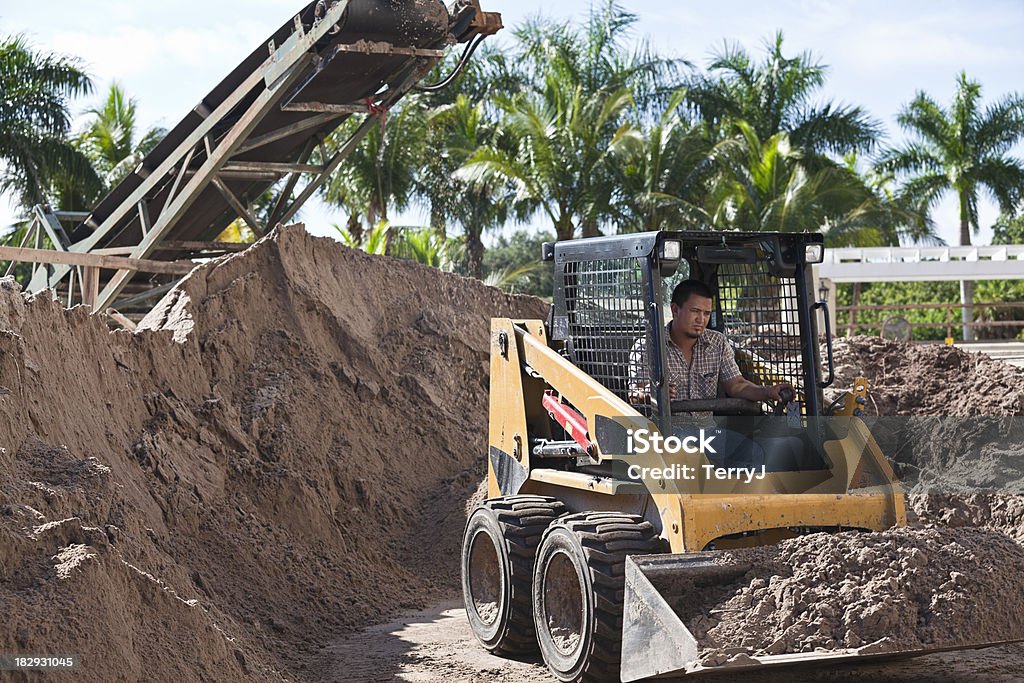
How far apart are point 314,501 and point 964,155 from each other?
3080 cm

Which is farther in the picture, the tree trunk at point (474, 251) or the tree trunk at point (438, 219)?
the tree trunk at point (438, 219)

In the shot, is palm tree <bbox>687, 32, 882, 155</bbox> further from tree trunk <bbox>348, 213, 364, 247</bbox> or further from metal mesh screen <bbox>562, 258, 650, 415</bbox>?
metal mesh screen <bbox>562, 258, 650, 415</bbox>

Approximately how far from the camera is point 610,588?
18.5ft

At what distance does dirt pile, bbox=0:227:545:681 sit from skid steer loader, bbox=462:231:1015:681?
5.32 feet

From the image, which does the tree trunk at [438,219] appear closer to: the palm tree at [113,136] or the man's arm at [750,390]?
the palm tree at [113,136]

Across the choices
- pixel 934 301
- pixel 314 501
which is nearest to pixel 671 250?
pixel 314 501

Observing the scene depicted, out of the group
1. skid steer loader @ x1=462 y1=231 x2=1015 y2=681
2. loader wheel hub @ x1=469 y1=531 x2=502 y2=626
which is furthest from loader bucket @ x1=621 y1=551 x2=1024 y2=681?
loader wheel hub @ x1=469 y1=531 x2=502 y2=626

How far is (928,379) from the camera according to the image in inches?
497

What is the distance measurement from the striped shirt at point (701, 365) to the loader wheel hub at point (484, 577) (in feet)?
5.75

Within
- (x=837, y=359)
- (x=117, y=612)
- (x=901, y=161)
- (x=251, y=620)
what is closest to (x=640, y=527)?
(x=117, y=612)

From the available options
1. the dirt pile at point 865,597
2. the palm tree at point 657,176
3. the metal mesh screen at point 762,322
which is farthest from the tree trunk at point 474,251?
the dirt pile at point 865,597

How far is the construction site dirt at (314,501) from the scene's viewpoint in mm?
5180

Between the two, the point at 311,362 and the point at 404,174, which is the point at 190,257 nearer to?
the point at 311,362

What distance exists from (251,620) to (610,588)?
3083 mm
